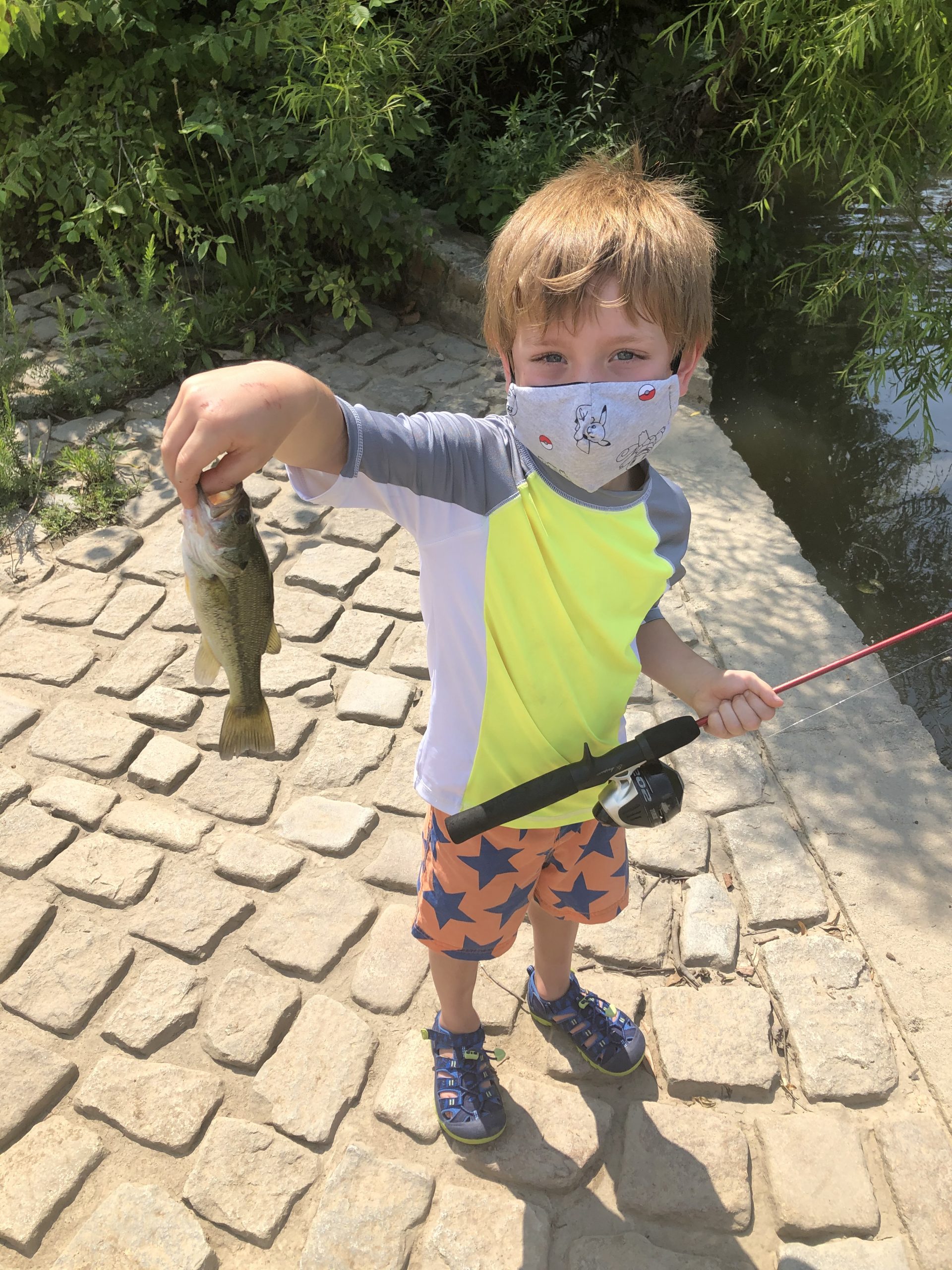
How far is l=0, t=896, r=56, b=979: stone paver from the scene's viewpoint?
2918 mm

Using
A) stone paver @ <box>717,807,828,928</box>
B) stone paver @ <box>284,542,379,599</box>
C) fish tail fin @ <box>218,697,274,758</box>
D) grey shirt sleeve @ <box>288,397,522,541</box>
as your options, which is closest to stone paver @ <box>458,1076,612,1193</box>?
stone paver @ <box>717,807,828,928</box>

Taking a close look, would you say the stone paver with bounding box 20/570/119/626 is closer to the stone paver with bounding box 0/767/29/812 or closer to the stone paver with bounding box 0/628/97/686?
the stone paver with bounding box 0/628/97/686

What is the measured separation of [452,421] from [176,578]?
290 cm

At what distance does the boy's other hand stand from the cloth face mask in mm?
537

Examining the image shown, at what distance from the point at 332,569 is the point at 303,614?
34 cm

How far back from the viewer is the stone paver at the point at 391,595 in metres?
4.36

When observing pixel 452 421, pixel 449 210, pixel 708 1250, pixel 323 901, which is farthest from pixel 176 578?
pixel 449 210

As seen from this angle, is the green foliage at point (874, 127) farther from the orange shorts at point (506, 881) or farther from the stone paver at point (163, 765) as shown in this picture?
the stone paver at point (163, 765)

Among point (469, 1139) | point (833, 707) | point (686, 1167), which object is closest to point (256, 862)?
point (469, 1139)

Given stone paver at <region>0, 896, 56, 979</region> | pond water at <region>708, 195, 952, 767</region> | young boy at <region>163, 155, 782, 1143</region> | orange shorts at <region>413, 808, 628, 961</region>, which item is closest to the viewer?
young boy at <region>163, 155, 782, 1143</region>

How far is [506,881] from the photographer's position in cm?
223

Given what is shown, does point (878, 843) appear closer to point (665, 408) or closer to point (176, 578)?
point (665, 408)

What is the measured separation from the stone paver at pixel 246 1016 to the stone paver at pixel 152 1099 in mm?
82

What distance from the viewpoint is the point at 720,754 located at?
368 centimetres
